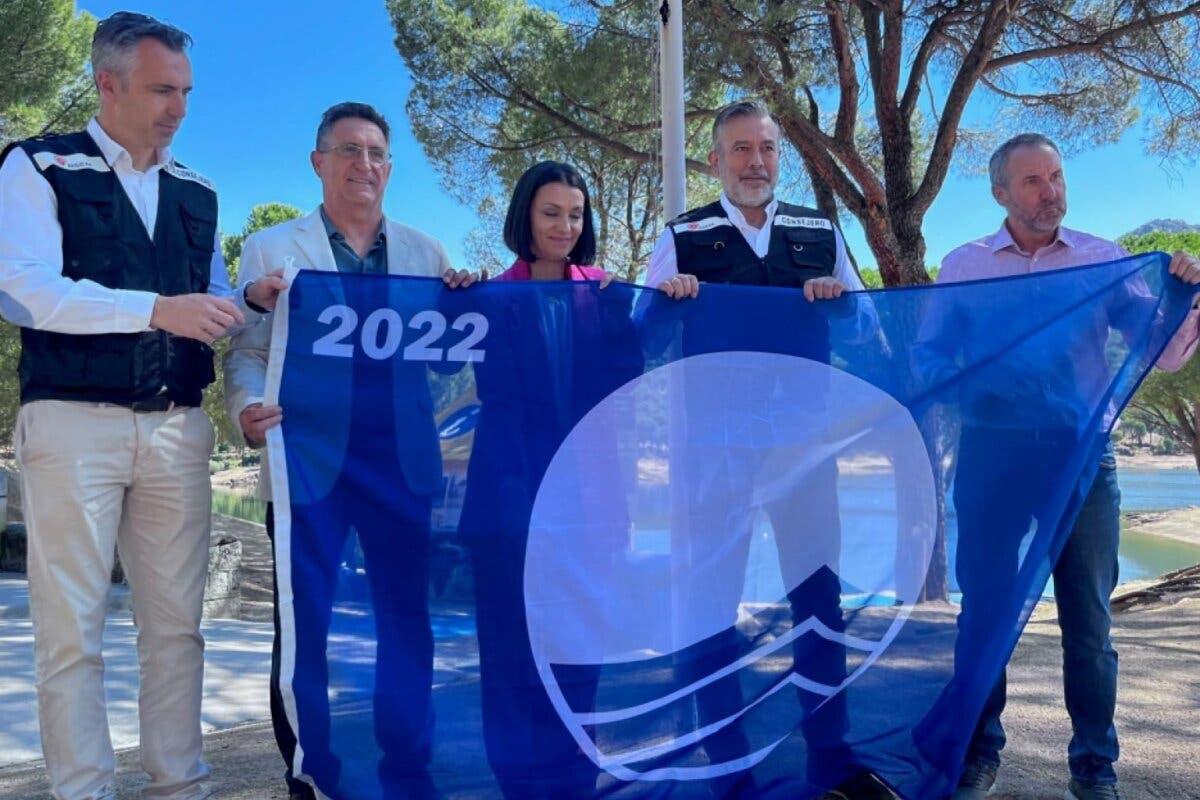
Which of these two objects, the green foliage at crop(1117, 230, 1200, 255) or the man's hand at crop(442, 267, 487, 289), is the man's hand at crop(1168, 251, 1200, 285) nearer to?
the man's hand at crop(442, 267, 487, 289)

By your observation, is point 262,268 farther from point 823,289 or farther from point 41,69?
point 41,69

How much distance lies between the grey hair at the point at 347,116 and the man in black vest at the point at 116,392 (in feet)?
1.28

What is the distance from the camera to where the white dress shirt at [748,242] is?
3.00 meters

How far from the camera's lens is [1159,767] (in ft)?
9.86

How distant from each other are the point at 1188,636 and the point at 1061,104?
21.7 ft

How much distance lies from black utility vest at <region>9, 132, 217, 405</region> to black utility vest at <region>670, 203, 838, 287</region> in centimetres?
154

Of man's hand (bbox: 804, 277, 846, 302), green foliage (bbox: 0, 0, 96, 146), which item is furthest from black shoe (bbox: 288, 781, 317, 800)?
green foliage (bbox: 0, 0, 96, 146)

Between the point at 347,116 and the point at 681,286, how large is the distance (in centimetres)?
115

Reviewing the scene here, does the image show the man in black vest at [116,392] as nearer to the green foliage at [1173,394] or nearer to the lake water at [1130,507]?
the lake water at [1130,507]

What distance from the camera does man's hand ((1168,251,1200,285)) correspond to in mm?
2674

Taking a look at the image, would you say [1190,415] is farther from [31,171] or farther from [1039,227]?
[31,171]

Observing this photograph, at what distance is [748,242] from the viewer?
300cm

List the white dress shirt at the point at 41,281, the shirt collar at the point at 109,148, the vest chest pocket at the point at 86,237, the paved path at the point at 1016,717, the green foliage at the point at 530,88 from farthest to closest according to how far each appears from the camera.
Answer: the green foliage at the point at 530,88, the paved path at the point at 1016,717, the shirt collar at the point at 109,148, the vest chest pocket at the point at 86,237, the white dress shirt at the point at 41,281

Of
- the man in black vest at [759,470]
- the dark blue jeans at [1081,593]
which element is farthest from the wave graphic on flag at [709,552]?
the dark blue jeans at [1081,593]
